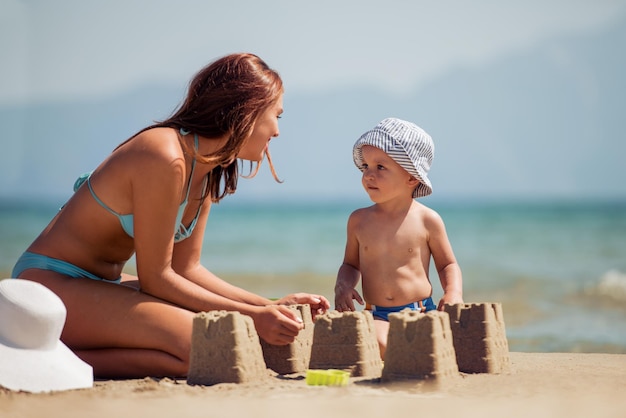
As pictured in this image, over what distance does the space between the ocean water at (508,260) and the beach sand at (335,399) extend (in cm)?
321

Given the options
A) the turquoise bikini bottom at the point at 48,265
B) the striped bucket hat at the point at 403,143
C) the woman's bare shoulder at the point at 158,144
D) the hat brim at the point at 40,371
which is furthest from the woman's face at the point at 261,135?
the hat brim at the point at 40,371

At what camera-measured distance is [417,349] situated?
301 cm

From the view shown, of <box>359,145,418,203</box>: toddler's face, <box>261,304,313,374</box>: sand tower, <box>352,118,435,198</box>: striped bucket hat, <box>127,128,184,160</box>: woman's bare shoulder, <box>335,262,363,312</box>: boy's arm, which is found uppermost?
<box>352,118,435,198</box>: striped bucket hat

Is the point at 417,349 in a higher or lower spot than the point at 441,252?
lower

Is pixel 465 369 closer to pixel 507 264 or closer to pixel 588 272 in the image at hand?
pixel 588 272

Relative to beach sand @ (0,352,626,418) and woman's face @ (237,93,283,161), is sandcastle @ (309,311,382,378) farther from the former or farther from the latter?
woman's face @ (237,93,283,161)

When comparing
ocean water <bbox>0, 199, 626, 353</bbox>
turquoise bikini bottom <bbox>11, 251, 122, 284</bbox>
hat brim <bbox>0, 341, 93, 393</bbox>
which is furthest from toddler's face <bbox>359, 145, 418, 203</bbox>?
ocean water <bbox>0, 199, 626, 353</bbox>

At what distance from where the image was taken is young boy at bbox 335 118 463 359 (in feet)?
13.4

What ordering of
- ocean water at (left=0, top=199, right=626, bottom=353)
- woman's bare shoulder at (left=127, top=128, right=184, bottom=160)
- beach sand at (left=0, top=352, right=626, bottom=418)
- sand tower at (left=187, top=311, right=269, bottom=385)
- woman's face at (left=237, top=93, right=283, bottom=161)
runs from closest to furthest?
1. beach sand at (left=0, top=352, right=626, bottom=418)
2. sand tower at (left=187, top=311, right=269, bottom=385)
3. woman's bare shoulder at (left=127, top=128, right=184, bottom=160)
4. woman's face at (left=237, top=93, right=283, bottom=161)
5. ocean water at (left=0, top=199, right=626, bottom=353)

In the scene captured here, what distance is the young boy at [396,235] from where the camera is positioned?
13.4 ft

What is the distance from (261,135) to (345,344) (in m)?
1.00

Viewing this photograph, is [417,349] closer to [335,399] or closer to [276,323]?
[335,399]

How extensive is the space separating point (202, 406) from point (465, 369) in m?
1.38

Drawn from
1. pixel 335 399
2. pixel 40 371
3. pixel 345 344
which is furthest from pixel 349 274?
pixel 40 371
